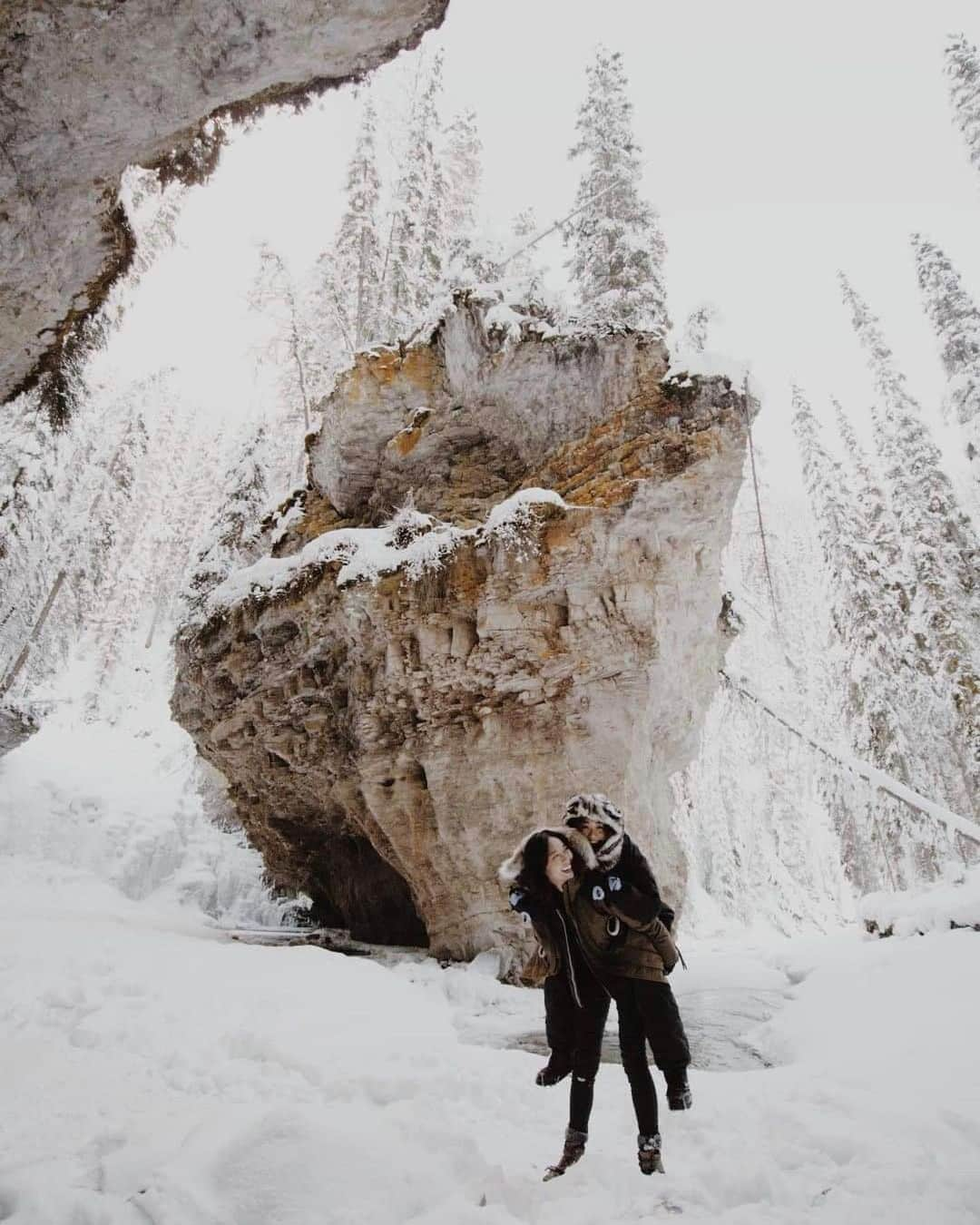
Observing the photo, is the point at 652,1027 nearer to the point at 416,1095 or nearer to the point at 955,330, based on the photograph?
the point at 416,1095

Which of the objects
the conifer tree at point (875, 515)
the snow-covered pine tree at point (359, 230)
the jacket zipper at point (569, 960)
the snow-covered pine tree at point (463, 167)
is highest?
the snow-covered pine tree at point (463, 167)

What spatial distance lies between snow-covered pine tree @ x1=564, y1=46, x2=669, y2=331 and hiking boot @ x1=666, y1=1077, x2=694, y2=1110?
47.0 feet

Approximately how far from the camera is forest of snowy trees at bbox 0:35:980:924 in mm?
13258

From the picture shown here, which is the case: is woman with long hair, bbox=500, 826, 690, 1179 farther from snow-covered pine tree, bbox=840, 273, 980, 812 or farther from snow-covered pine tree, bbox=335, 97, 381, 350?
snow-covered pine tree, bbox=335, 97, 381, 350

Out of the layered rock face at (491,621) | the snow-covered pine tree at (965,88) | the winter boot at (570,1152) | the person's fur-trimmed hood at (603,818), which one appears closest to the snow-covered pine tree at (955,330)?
the snow-covered pine tree at (965,88)

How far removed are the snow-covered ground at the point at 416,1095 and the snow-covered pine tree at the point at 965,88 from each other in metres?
19.7

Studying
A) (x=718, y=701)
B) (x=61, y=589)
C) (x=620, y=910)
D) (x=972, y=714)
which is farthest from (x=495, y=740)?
(x=61, y=589)

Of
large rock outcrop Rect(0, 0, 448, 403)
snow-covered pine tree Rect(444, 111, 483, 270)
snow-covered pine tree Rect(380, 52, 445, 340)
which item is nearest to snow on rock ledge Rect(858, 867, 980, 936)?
large rock outcrop Rect(0, 0, 448, 403)

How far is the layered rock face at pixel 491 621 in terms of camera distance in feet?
30.0

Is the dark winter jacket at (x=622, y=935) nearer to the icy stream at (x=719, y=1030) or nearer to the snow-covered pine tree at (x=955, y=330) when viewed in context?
the icy stream at (x=719, y=1030)

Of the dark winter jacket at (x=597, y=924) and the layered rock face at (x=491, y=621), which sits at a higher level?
the layered rock face at (x=491, y=621)

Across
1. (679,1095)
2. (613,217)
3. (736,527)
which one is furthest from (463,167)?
(679,1095)

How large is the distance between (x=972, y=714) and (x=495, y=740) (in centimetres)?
1271

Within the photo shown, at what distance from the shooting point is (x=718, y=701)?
13.1m
